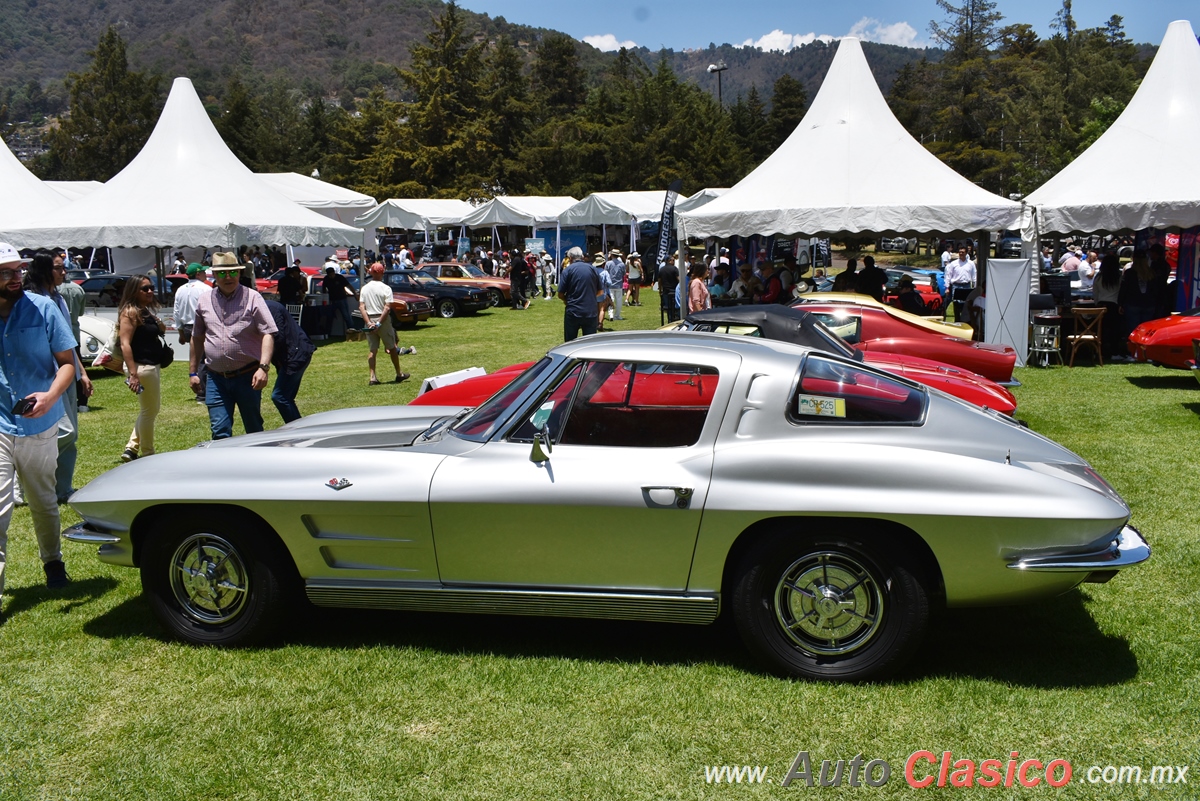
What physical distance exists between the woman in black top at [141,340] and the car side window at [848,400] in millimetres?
5964

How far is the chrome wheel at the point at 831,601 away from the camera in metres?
3.95

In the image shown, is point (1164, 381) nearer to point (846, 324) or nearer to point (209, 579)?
point (846, 324)

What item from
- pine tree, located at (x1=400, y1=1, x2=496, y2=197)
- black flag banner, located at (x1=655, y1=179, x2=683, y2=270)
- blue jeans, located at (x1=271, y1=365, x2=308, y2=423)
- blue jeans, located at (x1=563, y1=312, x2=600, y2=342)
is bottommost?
blue jeans, located at (x1=271, y1=365, x2=308, y2=423)

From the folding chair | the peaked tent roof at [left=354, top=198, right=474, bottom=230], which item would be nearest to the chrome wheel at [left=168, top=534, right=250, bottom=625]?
the folding chair

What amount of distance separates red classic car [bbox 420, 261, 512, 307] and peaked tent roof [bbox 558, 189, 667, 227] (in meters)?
6.19

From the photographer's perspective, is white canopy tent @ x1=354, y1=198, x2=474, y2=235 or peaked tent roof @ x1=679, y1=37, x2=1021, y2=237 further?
white canopy tent @ x1=354, y1=198, x2=474, y2=235

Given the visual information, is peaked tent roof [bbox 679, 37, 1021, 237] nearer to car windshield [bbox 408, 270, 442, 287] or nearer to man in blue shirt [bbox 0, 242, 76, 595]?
man in blue shirt [bbox 0, 242, 76, 595]

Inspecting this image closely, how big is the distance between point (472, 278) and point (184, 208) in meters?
11.0

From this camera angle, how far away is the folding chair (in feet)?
47.7

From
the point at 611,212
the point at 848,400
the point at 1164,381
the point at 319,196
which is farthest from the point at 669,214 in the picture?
the point at 611,212

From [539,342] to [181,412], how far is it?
28.5 ft

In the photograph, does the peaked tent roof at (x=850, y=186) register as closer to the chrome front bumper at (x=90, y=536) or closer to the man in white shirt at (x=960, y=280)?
the man in white shirt at (x=960, y=280)

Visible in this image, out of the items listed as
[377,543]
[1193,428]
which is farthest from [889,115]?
[377,543]

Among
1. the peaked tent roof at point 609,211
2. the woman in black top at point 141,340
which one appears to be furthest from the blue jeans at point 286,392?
the peaked tent roof at point 609,211
